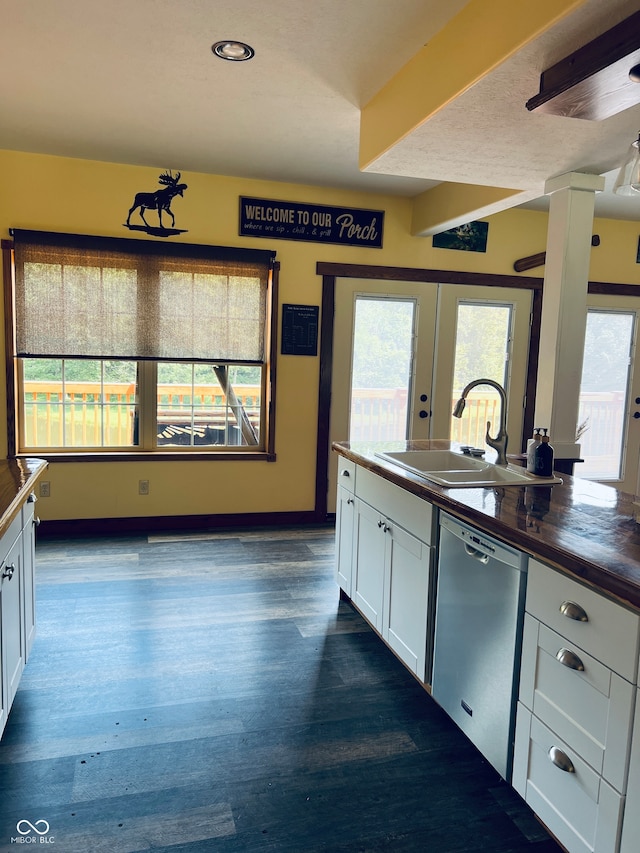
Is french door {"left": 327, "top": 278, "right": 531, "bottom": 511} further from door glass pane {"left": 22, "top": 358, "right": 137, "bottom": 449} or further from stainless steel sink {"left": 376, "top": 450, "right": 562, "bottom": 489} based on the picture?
stainless steel sink {"left": 376, "top": 450, "right": 562, "bottom": 489}

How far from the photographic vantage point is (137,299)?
4.52 metres

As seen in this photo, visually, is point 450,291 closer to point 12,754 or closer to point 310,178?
point 310,178

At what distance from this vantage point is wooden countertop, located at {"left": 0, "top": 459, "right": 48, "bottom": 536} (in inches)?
79.0

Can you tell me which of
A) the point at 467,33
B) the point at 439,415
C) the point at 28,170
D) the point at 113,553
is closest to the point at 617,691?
the point at 467,33

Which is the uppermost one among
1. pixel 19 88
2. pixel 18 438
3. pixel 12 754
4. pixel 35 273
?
pixel 19 88

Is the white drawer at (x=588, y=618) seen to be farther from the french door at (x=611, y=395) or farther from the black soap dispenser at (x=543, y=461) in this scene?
the french door at (x=611, y=395)

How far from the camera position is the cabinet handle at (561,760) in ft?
5.35

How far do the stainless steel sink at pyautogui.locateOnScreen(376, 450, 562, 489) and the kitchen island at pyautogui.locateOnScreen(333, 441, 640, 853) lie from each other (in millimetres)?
47

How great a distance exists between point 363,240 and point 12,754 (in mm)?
4082

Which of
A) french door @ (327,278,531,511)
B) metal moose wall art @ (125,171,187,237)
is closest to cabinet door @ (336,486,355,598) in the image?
french door @ (327,278,531,511)

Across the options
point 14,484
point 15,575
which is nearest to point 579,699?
point 15,575

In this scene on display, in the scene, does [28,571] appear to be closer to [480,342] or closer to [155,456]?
[155,456]

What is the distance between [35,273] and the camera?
170 inches

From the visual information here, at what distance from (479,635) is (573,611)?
1.69 feet
